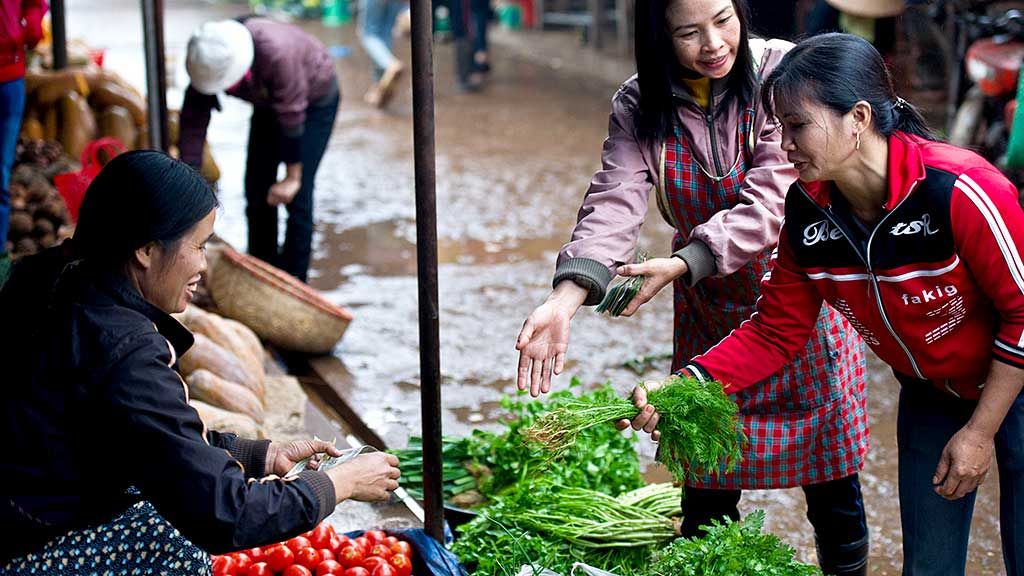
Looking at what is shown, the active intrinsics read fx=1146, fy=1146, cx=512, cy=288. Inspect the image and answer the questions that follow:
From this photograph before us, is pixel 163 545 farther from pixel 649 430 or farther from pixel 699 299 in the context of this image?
pixel 699 299

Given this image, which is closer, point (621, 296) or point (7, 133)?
point (621, 296)

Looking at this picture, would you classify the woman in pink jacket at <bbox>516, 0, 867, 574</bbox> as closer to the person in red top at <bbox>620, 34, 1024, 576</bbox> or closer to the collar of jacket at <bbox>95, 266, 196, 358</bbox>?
the person in red top at <bbox>620, 34, 1024, 576</bbox>

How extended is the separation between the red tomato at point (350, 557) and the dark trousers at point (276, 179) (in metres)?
2.79

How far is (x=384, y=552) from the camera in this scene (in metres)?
2.93

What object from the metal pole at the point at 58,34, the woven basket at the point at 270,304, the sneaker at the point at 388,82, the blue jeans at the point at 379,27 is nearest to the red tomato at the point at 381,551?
the woven basket at the point at 270,304

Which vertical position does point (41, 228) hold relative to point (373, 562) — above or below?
above

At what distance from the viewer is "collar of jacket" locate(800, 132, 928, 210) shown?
86.5 inches

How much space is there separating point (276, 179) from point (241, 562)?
296 centimetres

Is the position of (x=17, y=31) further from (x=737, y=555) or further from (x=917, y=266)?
(x=917, y=266)

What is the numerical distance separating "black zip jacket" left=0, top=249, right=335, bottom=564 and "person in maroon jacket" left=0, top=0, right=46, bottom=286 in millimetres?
3393

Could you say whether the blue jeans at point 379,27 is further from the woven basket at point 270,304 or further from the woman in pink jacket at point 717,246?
the woman in pink jacket at point 717,246

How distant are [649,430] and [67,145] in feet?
17.2

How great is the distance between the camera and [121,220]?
2111 mm

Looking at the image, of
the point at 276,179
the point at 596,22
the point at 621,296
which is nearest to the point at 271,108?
the point at 276,179
